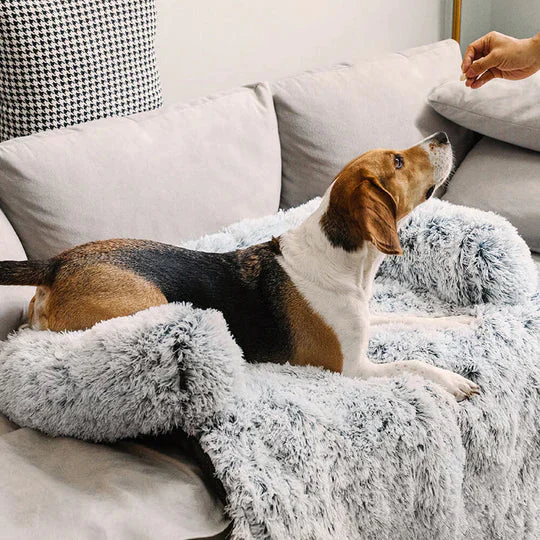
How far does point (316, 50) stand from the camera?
3.10 meters

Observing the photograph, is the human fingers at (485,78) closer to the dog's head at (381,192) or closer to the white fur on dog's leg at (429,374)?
the dog's head at (381,192)

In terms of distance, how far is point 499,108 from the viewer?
250cm

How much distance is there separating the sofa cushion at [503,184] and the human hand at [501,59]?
1.34ft

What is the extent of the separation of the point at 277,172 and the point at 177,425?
1.27 m

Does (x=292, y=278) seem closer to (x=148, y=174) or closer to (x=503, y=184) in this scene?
(x=148, y=174)

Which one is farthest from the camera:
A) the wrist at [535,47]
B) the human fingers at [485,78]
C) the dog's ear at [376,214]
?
the human fingers at [485,78]

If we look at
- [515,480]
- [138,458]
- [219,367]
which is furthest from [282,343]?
[515,480]

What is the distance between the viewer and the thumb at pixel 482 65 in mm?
2004

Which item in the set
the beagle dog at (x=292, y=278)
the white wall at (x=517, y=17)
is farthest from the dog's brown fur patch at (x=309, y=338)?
the white wall at (x=517, y=17)

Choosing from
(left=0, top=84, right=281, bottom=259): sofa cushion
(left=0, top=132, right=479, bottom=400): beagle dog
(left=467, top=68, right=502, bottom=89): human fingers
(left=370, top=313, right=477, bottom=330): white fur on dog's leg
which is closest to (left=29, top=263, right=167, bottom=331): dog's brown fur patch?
(left=0, top=132, right=479, bottom=400): beagle dog

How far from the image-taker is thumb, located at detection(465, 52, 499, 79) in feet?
6.57

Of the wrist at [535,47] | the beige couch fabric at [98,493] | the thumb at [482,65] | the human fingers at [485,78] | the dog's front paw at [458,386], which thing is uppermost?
the wrist at [535,47]

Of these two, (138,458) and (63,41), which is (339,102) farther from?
(138,458)

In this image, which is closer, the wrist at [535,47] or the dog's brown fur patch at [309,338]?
the dog's brown fur patch at [309,338]
